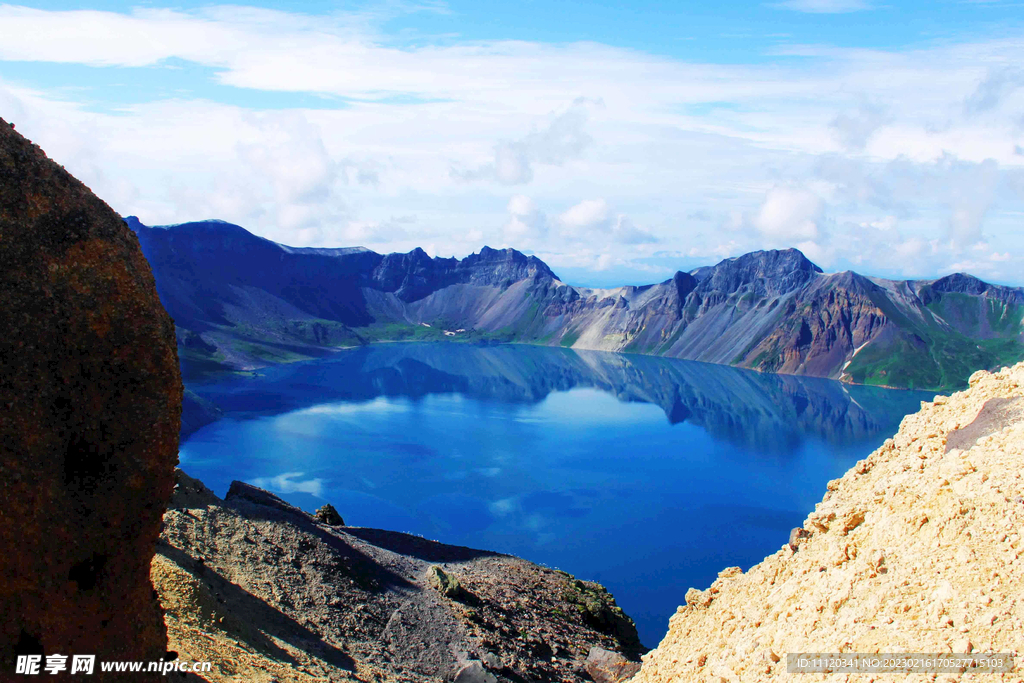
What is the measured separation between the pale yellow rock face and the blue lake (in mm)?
31783

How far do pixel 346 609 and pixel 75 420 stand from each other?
18828mm

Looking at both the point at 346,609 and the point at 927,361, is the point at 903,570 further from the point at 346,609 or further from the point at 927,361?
the point at 927,361

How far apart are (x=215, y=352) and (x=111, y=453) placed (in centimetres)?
16316

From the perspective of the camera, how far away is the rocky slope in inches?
751

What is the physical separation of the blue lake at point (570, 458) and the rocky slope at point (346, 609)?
14.5m

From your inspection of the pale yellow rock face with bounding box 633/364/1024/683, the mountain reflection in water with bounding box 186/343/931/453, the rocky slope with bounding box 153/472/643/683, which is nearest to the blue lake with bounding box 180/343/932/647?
the mountain reflection in water with bounding box 186/343/931/453

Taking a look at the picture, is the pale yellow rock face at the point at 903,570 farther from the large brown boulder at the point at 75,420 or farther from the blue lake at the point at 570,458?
the blue lake at the point at 570,458

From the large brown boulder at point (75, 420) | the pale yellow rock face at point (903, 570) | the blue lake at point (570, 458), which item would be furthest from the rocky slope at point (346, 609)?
the blue lake at point (570, 458)

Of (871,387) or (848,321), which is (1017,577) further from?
(848,321)

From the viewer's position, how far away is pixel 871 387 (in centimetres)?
16325

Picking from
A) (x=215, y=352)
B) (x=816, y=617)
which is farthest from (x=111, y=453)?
(x=215, y=352)

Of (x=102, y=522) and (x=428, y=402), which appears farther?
(x=428, y=402)

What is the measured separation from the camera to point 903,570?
1084cm

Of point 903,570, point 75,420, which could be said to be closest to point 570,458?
point 903,570
